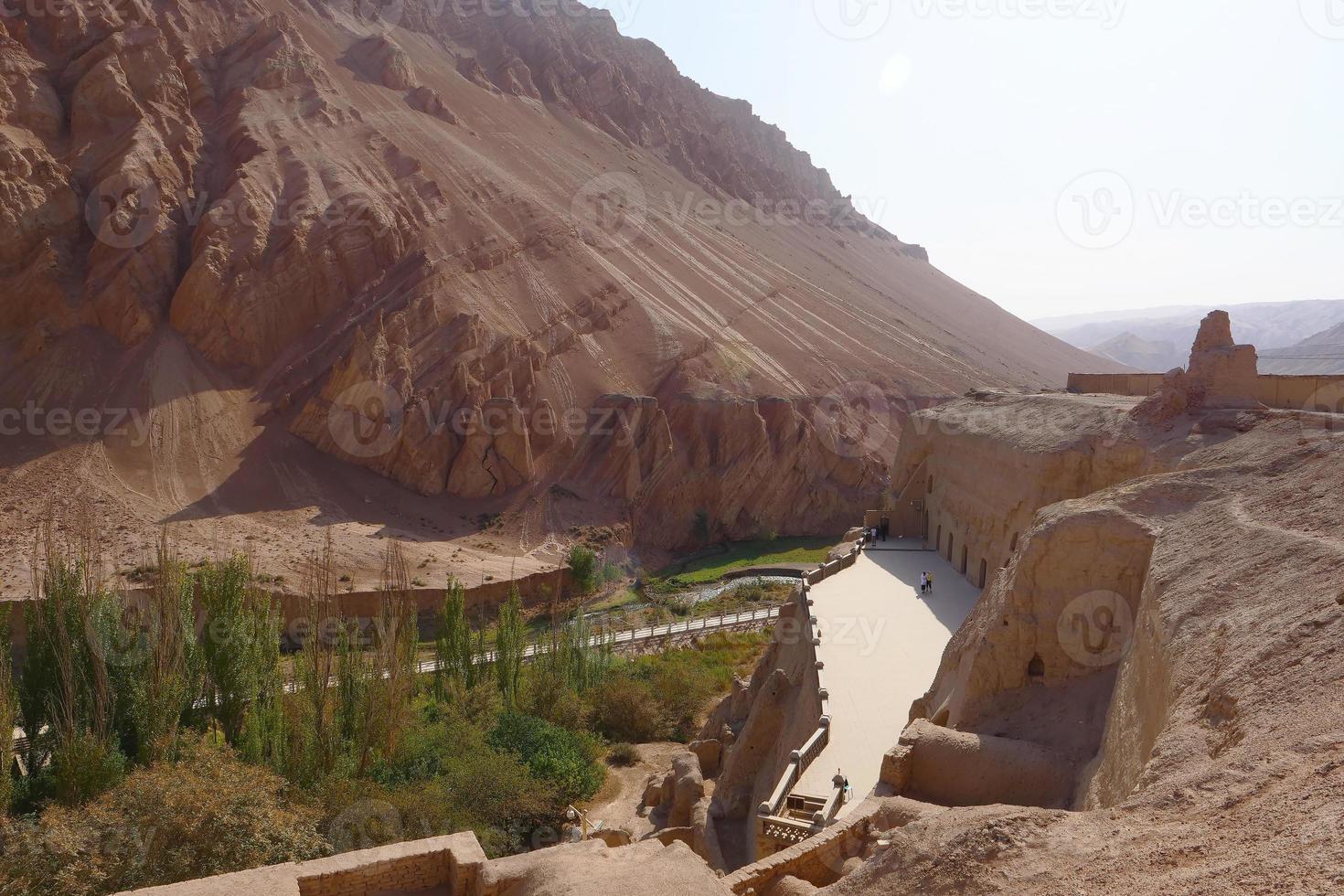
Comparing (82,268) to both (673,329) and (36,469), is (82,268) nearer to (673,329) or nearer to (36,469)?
(36,469)

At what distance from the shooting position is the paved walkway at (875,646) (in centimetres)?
1259

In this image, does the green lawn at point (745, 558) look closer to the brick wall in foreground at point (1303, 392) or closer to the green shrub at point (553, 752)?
the green shrub at point (553, 752)

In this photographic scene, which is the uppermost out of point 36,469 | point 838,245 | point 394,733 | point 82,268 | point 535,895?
point 838,245

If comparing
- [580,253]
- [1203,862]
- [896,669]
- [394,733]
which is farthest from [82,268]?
[1203,862]

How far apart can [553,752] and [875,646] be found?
6773mm

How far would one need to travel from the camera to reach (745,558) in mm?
39781

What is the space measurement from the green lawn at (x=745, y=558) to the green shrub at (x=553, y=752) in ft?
59.0

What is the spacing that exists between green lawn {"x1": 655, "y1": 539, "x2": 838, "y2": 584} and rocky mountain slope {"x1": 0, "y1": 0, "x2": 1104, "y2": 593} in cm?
145

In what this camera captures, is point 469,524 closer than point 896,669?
No

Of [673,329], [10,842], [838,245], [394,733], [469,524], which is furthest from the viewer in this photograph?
[838,245]

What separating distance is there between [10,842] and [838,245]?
3060 inches

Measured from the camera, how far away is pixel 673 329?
47.3 metres

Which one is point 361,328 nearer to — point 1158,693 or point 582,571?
point 582,571

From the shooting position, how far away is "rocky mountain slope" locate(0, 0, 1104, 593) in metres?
36.0
